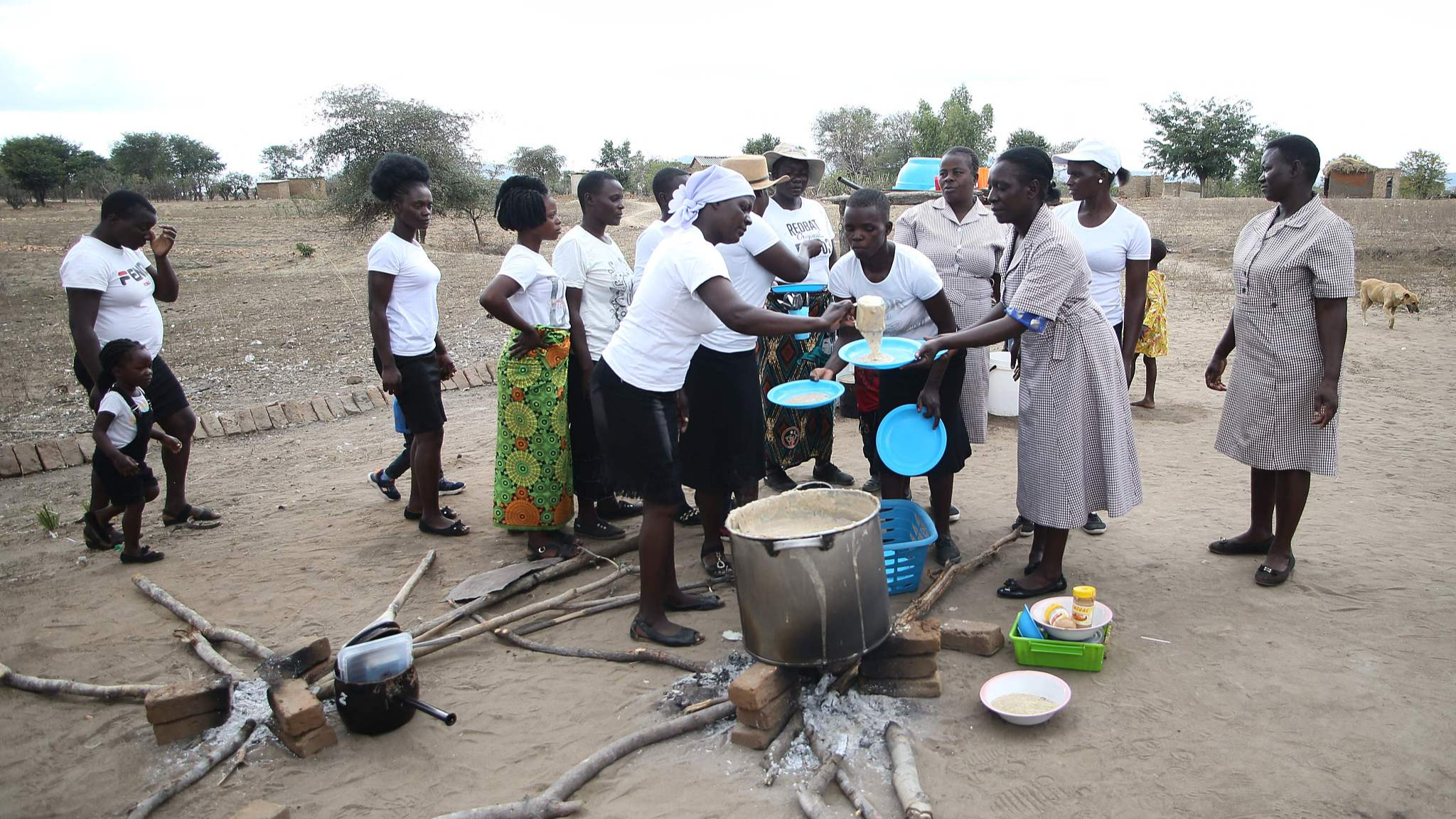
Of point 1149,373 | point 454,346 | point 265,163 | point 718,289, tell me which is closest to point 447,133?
point 454,346

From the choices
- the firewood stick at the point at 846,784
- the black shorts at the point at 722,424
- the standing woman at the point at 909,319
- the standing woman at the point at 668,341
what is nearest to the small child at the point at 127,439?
the standing woman at the point at 668,341

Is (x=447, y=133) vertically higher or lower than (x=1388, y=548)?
higher

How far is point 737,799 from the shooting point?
2.74 metres

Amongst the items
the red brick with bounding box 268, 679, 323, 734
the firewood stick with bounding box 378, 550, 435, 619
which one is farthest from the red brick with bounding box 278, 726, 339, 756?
the firewood stick with bounding box 378, 550, 435, 619

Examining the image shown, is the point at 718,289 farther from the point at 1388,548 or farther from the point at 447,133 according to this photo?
the point at 447,133

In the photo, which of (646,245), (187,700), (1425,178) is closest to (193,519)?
(187,700)

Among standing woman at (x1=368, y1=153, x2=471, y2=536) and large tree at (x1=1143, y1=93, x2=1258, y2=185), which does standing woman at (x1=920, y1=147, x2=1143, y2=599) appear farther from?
large tree at (x1=1143, y1=93, x2=1258, y2=185)

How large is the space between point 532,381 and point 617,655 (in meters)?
1.50

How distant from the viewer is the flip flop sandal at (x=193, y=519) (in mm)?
5266

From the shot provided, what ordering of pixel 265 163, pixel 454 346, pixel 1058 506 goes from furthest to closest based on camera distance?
1. pixel 265 163
2. pixel 454 346
3. pixel 1058 506

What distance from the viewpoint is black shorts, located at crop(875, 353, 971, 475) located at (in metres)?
4.23

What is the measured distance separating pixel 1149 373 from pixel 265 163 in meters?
57.1

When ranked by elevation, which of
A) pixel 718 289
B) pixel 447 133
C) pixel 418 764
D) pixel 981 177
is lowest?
pixel 418 764

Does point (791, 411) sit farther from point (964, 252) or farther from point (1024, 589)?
point (1024, 589)
